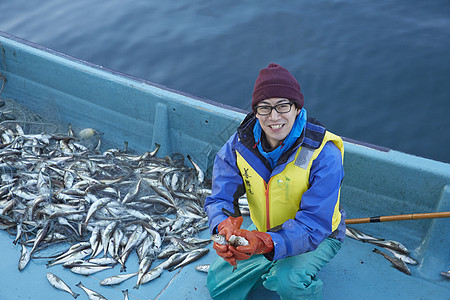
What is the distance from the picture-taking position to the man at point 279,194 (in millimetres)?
2486

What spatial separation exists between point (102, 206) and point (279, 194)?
6.69ft

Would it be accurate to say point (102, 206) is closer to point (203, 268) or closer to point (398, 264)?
point (203, 268)

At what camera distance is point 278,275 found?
2730 millimetres

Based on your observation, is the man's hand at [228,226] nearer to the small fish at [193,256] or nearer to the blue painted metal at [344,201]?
the blue painted metal at [344,201]

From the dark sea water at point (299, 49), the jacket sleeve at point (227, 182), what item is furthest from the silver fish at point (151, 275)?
the dark sea water at point (299, 49)

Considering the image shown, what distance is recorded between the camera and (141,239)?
380 cm

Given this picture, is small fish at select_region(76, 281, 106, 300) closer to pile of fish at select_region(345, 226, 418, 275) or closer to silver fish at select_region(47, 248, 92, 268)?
silver fish at select_region(47, 248, 92, 268)

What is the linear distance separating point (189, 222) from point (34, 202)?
57.6 inches

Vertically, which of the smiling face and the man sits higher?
the smiling face

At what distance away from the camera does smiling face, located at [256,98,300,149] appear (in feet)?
8.15

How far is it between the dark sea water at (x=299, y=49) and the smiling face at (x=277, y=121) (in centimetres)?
454

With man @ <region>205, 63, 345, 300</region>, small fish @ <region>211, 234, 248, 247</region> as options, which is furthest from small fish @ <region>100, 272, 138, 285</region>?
small fish @ <region>211, 234, 248, 247</region>

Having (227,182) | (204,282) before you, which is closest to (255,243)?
(227,182)

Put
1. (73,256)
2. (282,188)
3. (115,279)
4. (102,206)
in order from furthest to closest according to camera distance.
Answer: (102,206) → (73,256) → (115,279) → (282,188)
